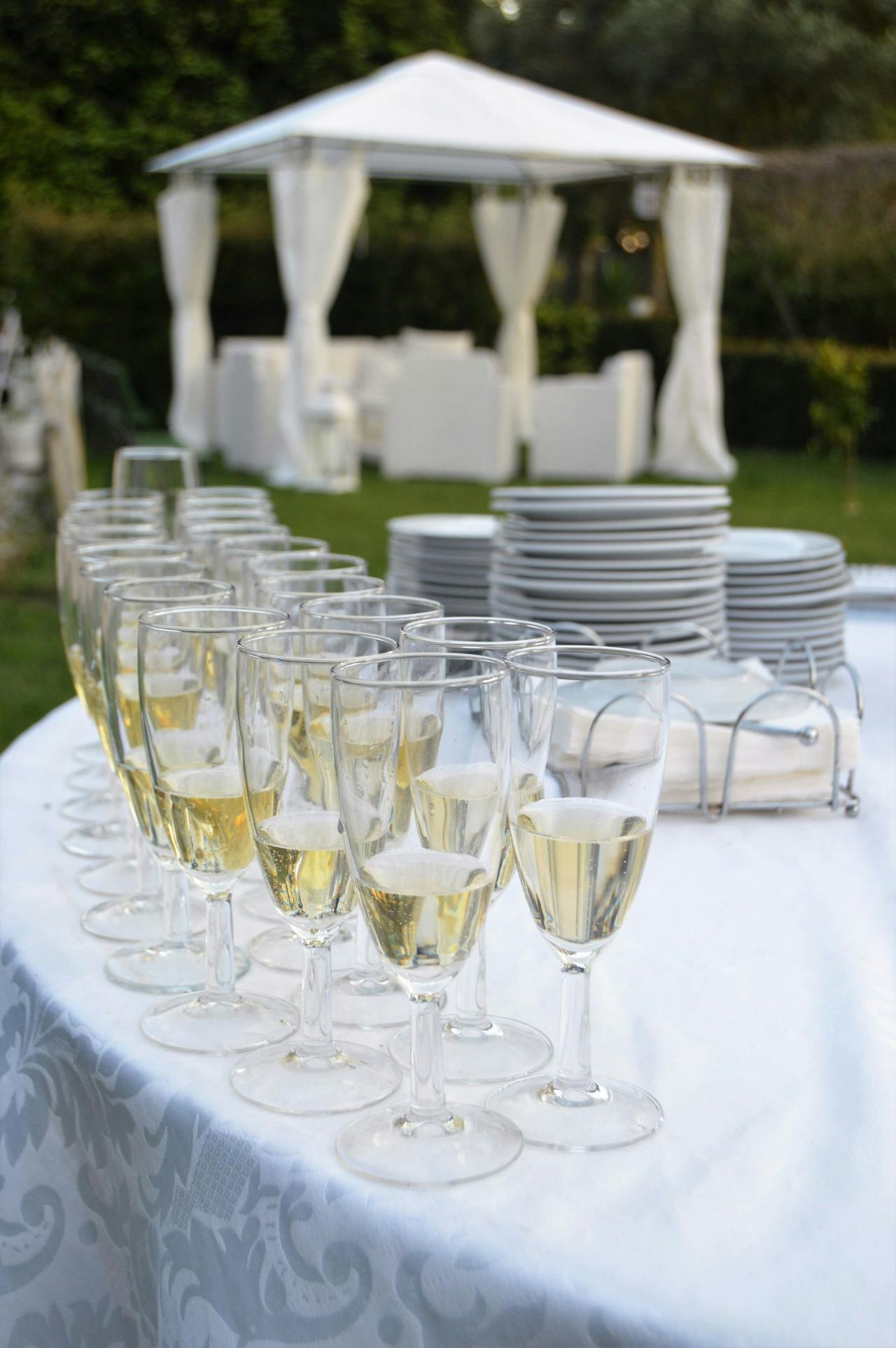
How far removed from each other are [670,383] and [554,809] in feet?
39.1

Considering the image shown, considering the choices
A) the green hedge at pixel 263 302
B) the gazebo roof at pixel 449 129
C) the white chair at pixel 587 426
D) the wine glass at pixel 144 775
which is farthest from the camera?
the green hedge at pixel 263 302

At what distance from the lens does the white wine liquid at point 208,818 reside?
1000 mm

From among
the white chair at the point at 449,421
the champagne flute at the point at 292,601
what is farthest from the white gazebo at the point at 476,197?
the champagne flute at the point at 292,601

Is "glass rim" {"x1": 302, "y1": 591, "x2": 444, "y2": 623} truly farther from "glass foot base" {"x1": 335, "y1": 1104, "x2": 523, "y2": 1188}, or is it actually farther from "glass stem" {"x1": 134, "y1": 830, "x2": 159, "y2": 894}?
"glass foot base" {"x1": 335, "y1": 1104, "x2": 523, "y2": 1188}

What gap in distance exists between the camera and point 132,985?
107cm

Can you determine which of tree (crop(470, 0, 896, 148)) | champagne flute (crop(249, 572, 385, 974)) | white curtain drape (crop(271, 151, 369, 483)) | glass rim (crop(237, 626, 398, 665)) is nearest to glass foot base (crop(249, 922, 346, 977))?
champagne flute (crop(249, 572, 385, 974))

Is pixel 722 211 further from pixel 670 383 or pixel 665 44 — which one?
pixel 665 44

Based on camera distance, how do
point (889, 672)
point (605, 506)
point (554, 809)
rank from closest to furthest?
point (554, 809) → point (605, 506) → point (889, 672)

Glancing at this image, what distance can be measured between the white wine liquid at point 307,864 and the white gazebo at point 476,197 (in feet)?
30.4

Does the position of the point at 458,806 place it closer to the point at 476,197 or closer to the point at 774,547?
the point at 774,547

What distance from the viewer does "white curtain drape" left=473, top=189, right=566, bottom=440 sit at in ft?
45.1

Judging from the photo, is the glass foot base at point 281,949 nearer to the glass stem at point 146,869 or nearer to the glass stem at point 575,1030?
the glass stem at point 146,869

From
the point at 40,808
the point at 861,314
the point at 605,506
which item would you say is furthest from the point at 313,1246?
the point at 861,314

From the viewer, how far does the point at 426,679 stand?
2.89 feet
